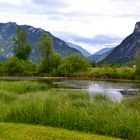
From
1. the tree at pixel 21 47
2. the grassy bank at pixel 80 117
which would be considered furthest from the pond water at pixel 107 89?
the tree at pixel 21 47

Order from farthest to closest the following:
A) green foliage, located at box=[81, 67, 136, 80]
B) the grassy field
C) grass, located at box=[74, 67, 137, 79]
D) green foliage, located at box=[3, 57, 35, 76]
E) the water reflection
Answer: green foliage, located at box=[3, 57, 35, 76]
green foliage, located at box=[81, 67, 136, 80]
grass, located at box=[74, 67, 137, 79]
the water reflection
the grassy field

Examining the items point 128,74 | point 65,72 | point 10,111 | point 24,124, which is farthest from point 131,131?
point 65,72

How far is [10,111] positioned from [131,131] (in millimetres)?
6063

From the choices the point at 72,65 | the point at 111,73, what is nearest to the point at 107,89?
the point at 111,73

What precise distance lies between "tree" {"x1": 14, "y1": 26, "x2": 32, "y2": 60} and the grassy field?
373 ft

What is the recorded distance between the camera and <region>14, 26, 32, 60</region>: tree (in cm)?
13062

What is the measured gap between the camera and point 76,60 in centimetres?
11475

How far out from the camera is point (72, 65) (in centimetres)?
11125

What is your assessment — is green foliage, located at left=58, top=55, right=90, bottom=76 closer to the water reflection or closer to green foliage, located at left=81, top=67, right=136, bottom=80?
green foliage, located at left=81, top=67, right=136, bottom=80

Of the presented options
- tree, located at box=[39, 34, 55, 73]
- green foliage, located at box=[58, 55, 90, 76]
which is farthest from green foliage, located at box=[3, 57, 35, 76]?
green foliage, located at box=[58, 55, 90, 76]

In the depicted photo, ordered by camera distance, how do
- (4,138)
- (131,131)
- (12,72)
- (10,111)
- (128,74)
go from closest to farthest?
(4,138) → (131,131) → (10,111) → (128,74) → (12,72)

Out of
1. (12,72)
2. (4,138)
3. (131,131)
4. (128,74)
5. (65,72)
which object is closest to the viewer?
(4,138)

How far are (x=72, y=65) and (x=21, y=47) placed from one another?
27.1 metres

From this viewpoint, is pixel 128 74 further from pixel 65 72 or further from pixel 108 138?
pixel 108 138
